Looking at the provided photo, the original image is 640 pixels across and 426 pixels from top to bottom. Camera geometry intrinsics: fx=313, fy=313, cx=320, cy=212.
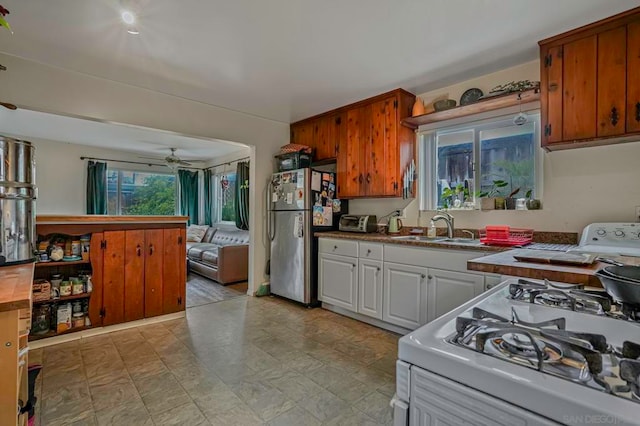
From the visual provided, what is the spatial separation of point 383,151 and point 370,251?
110cm

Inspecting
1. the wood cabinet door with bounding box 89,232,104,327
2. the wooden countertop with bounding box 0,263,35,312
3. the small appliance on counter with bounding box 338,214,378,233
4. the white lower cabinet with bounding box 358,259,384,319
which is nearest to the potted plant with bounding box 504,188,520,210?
the white lower cabinet with bounding box 358,259,384,319

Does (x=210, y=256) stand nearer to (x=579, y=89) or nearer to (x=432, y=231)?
(x=432, y=231)

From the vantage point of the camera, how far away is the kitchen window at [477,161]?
9.12 ft

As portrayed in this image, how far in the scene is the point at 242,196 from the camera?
6.06 metres

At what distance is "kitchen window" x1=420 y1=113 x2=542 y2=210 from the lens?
2779 millimetres

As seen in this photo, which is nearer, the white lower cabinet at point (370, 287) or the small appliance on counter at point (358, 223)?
the white lower cabinet at point (370, 287)

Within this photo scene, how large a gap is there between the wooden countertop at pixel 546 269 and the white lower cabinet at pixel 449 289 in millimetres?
918

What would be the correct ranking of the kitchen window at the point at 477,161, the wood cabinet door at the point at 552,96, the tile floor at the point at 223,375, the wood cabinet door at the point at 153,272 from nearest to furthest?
the tile floor at the point at 223,375
the wood cabinet door at the point at 552,96
the kitchen window at the point at 477,161
the wood cabinet door at the point at 153,272

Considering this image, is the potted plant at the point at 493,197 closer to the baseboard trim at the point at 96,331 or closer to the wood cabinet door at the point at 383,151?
the wood cabinet door at the point at 383,151

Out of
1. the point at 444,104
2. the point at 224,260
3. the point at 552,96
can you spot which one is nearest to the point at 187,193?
the point at 224,260

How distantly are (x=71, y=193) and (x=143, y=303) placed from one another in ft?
15.3

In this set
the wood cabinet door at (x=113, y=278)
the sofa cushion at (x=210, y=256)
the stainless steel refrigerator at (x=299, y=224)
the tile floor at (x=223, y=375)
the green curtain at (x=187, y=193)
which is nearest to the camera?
the tile floor at (x=223, y=375)

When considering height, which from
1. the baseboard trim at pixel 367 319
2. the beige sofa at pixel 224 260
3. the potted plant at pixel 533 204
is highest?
the potted plant at pixel 533 204

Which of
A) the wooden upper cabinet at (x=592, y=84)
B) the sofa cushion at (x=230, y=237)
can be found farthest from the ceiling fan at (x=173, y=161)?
the wooden upper cabinet at (x=592, y=84)
